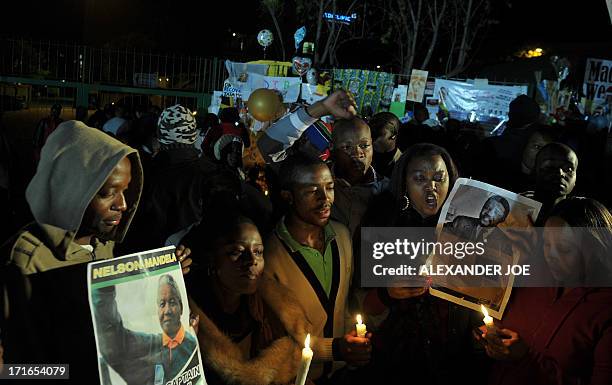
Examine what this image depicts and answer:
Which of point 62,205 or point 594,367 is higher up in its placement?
point 62,205

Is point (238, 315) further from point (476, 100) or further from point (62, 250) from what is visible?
point (476, 100)

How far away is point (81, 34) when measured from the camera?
107 ft

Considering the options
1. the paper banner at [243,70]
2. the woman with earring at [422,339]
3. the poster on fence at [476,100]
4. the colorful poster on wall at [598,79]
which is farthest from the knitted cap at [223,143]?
the poster on fence at [476,100]

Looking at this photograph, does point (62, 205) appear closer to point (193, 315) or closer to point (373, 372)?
point (193, 315)

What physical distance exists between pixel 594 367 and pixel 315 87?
1099 cm

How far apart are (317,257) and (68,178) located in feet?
4.60

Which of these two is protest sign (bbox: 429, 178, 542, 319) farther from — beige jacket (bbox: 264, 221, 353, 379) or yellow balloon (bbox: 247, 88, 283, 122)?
yellow balloon (bbox: 247, 88, 283, 122)

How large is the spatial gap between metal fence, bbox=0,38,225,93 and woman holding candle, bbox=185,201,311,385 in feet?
42.6

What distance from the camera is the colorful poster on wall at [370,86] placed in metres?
14.8

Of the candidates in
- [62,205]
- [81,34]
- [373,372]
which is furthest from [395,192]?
[81,34]

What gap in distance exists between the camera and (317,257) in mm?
3412

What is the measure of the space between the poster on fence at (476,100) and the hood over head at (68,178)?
13990 millimetres

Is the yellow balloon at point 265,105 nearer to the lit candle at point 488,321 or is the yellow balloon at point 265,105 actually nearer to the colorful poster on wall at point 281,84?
the lit candle at point 488,321

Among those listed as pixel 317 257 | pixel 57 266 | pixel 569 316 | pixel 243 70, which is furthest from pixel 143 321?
pixel 243 70
